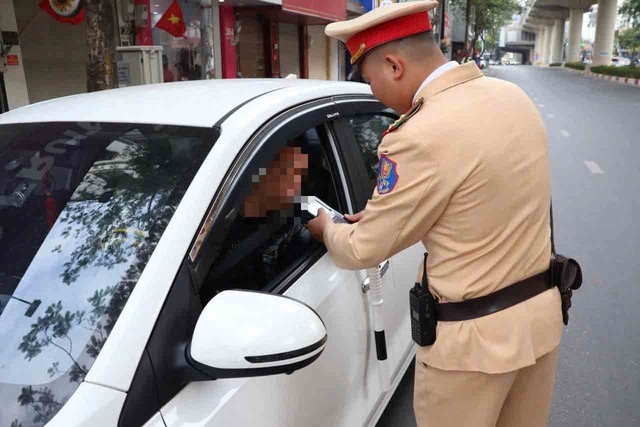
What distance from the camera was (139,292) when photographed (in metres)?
1.32

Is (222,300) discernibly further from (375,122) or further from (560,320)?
(375,122)

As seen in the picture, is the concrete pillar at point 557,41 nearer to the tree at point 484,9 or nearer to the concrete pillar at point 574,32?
the concrete pillar at point 574,32

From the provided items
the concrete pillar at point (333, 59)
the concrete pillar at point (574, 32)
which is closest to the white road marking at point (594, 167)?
the concrete pillar at point (333, 59)

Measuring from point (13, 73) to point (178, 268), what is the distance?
24.0 ft

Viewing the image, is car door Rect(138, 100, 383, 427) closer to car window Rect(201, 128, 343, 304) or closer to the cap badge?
car window Rect(201, 128, 343, 304)

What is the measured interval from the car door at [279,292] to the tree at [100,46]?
4.14 meters

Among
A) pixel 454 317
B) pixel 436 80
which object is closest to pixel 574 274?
pixel 454 317

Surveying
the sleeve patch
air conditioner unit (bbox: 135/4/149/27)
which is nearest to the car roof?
the sleeve patch

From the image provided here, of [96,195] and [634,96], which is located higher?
[96,195]

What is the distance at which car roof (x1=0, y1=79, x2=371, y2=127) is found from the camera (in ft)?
5.85

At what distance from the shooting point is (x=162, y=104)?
6.23 feet

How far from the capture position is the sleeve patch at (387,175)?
5.07ft

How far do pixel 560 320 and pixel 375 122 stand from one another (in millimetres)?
1404

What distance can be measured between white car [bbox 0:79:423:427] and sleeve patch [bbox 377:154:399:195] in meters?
0.12
